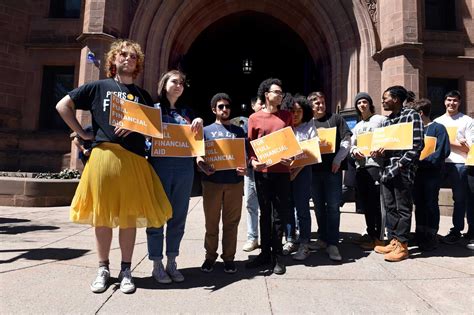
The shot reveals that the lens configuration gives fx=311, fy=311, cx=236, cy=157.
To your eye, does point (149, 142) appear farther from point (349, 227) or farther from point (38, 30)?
point (38, 30)

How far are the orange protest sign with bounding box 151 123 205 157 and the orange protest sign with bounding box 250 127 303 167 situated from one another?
637 mm

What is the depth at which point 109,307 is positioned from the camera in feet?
7.64

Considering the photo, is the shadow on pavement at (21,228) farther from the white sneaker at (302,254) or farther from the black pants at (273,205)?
the white sneaker at (302,254)

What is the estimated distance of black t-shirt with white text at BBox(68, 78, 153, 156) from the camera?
265cm

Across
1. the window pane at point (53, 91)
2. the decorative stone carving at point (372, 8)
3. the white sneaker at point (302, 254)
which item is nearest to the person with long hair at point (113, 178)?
the white sneaker at point (302, 254)

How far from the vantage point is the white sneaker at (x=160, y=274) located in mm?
2828

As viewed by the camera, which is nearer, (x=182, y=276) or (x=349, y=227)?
(x=182, y=276)

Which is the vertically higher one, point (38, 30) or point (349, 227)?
point (38, 30)

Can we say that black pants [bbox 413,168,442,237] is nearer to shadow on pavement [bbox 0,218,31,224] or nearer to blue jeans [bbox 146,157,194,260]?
blue jeans [bbox 146,157,194,260]

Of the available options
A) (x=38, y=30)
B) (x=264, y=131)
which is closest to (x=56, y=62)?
(x=38, y=30)

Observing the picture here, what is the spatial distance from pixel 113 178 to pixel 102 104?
0.64 metres

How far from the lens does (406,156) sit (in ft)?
11.9

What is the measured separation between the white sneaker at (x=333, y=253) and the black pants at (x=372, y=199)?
88 centimetres

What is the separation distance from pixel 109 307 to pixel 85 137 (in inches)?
55.1
